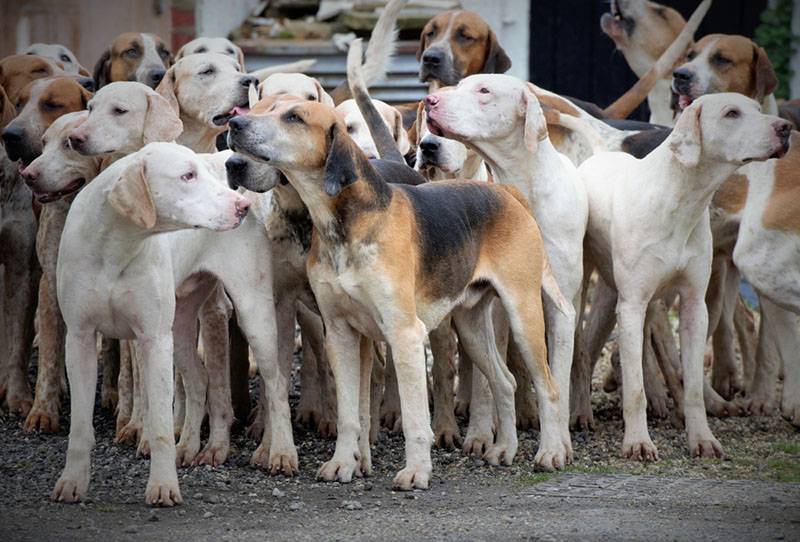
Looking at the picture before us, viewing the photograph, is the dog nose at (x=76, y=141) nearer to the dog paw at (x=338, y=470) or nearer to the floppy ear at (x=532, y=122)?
the dog paw at (x=338, y=470)

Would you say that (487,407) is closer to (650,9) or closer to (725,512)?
(725,512)

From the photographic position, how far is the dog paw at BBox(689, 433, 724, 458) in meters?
6.69

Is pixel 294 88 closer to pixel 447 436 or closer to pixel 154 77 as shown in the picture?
pixel 154 77

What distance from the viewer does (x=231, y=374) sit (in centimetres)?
739

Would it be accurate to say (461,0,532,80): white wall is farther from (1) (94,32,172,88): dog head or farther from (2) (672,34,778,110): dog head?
(1) (94,32,172,88): dog head

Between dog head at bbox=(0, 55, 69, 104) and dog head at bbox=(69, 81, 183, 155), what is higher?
dog head at bbox=(69, 81, 183, 155)

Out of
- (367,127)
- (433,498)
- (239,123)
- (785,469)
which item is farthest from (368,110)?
(785,469)

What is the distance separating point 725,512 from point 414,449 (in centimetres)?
127

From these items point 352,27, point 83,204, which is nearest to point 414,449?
point 83,204

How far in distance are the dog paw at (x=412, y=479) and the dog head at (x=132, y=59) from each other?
3.16 meters

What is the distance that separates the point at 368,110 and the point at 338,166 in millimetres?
1167

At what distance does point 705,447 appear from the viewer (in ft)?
22.0

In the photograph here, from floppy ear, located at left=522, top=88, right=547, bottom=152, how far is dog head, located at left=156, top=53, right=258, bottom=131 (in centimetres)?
135

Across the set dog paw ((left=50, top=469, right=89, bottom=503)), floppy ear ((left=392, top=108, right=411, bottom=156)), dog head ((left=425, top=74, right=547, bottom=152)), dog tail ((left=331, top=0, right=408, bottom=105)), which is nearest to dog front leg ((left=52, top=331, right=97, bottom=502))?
dog paw ((left=50, top=469, right=89, bottom=503))
